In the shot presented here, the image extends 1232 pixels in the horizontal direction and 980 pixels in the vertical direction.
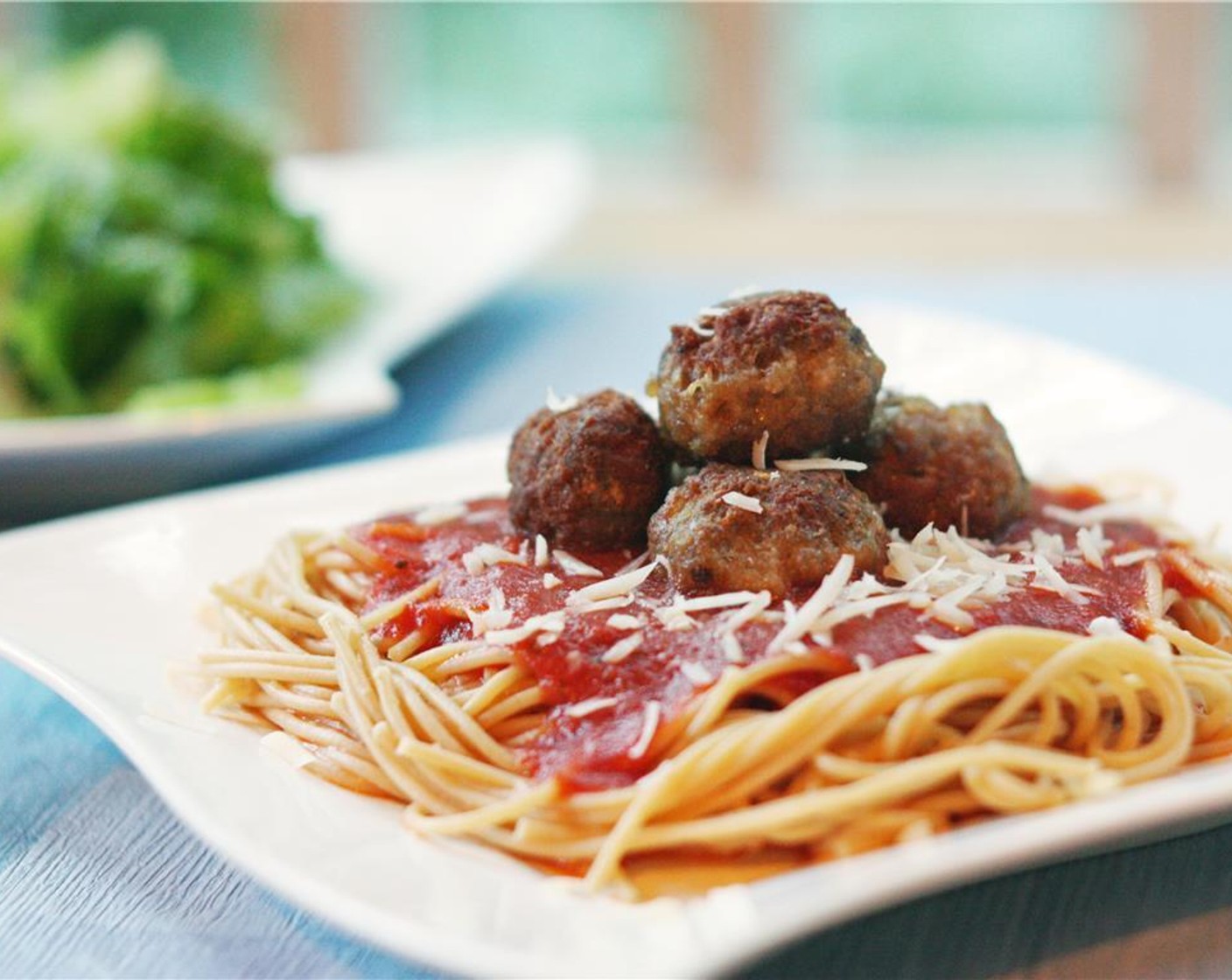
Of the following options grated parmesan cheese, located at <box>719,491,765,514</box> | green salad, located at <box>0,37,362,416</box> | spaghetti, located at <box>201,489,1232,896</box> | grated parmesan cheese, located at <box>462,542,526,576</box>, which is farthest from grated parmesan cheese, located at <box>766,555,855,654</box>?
green salad, located at <box>0,37,362,416</box>

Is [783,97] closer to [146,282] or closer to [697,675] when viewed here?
[146,282]

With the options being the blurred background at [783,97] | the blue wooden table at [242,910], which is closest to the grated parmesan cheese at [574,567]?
the blue wooden table at [242,910]

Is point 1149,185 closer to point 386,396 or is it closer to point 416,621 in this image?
point 386,396

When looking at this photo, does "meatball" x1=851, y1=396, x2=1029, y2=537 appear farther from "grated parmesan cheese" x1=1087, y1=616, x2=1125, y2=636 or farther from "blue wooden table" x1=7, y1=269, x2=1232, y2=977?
"blue wooden table" x1=7, y1=269, x2=1232, y2=977

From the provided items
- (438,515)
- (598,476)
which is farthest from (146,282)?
(598,476)

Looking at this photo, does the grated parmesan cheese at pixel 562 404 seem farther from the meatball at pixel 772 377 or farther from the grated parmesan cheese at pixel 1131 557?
the grated parmesan cheese at pixel 1131 557

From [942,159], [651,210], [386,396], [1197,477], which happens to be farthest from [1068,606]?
[942,159]

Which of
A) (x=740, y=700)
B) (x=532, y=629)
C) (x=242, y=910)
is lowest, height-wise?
(x=242, y=910)
